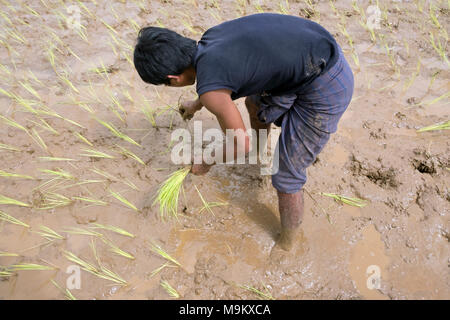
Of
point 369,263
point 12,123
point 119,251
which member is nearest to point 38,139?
point 12,123

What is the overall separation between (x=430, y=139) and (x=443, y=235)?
2.44 feet

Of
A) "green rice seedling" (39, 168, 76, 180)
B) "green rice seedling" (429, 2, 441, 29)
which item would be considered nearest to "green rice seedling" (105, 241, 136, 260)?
"green rice seedling" (39, 168, 76, 180)

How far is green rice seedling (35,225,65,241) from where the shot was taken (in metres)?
1.77

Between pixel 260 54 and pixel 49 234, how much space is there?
1428 millimetres

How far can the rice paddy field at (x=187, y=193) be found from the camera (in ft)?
5.49

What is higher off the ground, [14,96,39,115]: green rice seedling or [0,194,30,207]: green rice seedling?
[14,96,39,115]: green rice seedling

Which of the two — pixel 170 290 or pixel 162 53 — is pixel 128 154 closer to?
pixel 170 290

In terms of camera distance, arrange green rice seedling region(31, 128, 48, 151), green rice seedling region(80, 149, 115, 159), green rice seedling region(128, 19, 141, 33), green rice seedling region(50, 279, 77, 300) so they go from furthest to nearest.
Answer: green rice seedling region(128, 19, 141, 33), green rice seedling region(31, 128, 48, 151), green rice seedling region(80, 149, 115, 159), green rice seedling region(50, 279, 77, 300)

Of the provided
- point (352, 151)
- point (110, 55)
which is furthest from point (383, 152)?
point (110, 55)

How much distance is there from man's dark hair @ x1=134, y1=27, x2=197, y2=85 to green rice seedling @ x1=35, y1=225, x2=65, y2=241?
1051mm

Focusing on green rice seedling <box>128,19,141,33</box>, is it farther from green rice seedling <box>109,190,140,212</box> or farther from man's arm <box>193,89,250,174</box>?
man's arm <box>193,89,250,174</box>

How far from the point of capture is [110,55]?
9.33ft

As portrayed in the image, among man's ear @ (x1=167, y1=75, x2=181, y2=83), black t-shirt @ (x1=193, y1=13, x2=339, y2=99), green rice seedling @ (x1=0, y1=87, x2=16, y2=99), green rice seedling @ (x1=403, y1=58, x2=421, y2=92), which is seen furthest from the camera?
green rice seedling @ (x1=403, y1=58, x2=421, y2=92)

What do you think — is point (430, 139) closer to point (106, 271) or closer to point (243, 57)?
point (243, 57)
